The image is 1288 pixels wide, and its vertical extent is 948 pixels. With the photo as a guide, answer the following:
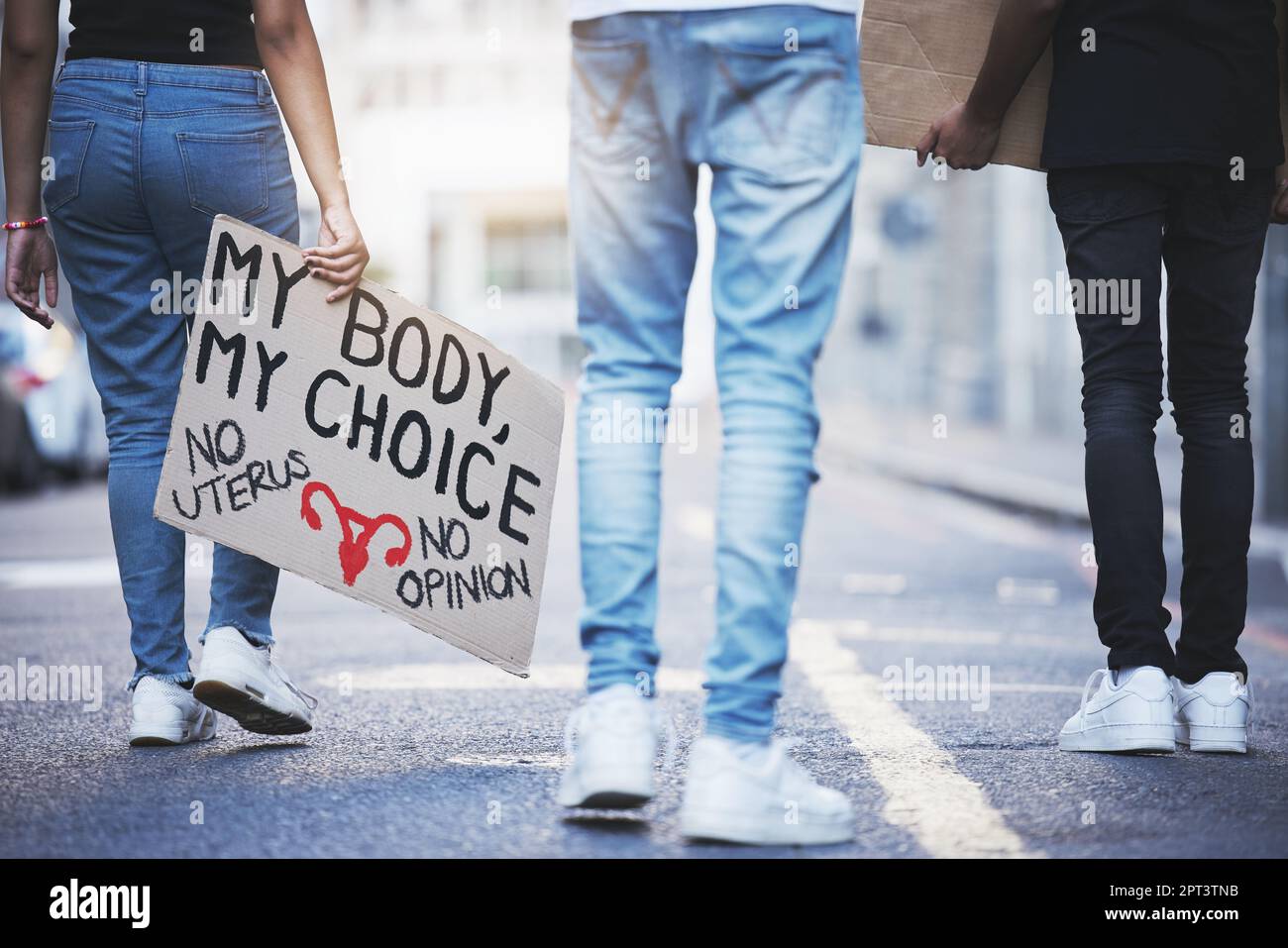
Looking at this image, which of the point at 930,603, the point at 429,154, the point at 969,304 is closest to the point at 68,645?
the point at 930,603

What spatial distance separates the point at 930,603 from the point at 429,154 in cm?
6297

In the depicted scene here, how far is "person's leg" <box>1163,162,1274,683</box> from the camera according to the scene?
345 centimetres

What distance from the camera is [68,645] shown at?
17.3 ft

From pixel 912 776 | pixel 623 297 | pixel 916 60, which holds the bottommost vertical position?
pixel 912 776

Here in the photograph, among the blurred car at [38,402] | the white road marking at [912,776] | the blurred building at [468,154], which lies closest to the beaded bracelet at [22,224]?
the white road marking at [912,776]

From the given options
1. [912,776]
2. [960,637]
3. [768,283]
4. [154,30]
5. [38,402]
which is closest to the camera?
[768,283]

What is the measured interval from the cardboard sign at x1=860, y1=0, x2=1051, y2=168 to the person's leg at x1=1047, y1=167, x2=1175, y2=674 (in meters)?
0.29

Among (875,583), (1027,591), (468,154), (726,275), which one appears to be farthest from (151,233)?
(468,154)

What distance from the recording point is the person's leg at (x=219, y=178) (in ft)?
11.1

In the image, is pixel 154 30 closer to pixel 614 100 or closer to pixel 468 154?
pixel 614 100

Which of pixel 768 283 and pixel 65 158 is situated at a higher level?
pixel 65 158

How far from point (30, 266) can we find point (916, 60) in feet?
6.10

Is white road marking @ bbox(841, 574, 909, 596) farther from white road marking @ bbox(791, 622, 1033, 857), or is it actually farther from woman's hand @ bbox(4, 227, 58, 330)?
woman's hand @ bbox(4, 227, 58, 330)

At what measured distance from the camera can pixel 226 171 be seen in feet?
11.3
